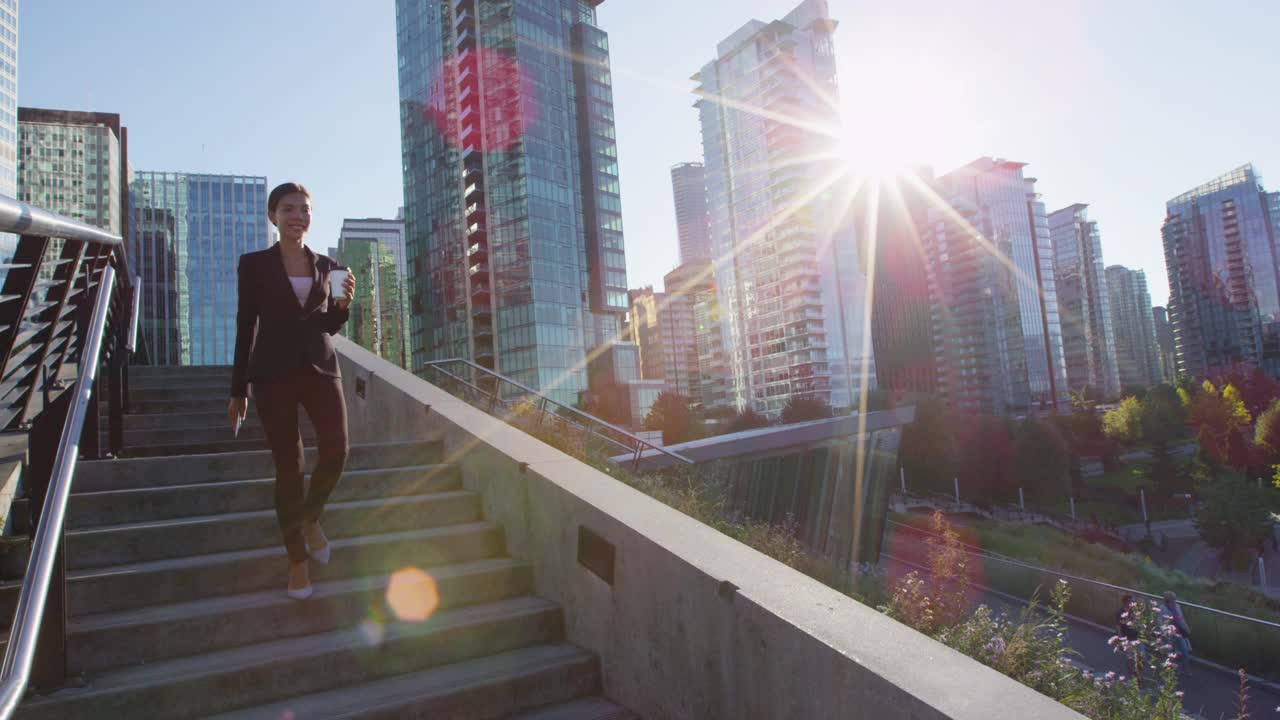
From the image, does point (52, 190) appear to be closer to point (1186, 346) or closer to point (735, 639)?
point (735, 639)

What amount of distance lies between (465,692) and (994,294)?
Result: 424ft

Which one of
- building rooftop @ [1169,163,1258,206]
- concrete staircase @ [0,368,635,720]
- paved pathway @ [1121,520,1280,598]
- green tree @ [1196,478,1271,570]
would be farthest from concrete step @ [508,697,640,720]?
building rooftop @ [1169,163,1258,206]

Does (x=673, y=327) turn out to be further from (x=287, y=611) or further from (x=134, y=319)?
(x=287, y=611)

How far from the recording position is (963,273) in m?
123

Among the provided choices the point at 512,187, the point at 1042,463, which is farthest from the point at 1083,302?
the point at 512,187

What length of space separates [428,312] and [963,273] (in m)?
91.9

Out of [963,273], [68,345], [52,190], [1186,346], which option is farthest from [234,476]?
[1186,346]

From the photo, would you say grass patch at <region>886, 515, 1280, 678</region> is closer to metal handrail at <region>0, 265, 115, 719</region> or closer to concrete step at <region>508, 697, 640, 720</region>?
concrete step at <region>508, 697, 640, 720</region>

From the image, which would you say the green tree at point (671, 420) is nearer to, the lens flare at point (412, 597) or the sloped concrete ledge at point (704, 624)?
the sloped concrete ledge at point (704, 624)

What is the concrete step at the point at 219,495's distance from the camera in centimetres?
362

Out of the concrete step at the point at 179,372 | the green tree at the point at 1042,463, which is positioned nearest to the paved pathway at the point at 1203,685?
the concrete step at the point at 179,372

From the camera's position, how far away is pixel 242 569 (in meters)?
3.36

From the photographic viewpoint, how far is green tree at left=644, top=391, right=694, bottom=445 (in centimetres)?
5288

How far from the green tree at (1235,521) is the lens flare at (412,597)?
44.2 m
